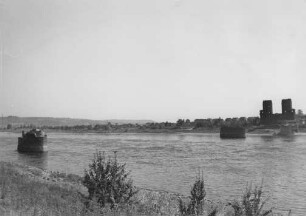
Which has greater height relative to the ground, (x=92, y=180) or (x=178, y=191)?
(x=92, y=180)

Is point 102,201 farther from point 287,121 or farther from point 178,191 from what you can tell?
point 287,121

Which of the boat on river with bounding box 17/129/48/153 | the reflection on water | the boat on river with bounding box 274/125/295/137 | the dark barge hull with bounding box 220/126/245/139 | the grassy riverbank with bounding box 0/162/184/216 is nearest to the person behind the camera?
the grassy riverbank with bounding box 0/162/184/216

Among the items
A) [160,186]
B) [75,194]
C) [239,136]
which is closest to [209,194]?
[160,186]

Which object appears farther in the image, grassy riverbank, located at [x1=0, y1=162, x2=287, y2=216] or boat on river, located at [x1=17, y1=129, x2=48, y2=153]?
boat on river, located at [x1=17, y1=129, x2=48, y2=153]

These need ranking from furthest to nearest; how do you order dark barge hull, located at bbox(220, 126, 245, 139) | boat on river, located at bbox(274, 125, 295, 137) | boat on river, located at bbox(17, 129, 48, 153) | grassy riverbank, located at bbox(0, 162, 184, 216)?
boat on river, located at bbox(274, 125, 295, 137) → dark barge hull, located at bbox(220, 126, 245, 139) → boat on river, located at bbox(17, 129, 48, 153) → grassy riverbank, located at bbox(0, 162, 184, 216)

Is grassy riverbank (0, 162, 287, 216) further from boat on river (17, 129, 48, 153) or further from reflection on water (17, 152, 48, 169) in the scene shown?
boat on river (17, 129, 48, 153)

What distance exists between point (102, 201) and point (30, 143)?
66.6 meters

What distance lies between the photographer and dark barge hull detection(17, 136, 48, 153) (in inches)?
3051

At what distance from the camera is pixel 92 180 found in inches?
651

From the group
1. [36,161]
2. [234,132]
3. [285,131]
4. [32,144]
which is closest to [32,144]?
[32,144]

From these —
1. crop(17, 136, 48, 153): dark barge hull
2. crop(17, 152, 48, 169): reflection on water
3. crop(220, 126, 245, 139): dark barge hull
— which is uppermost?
crop(220, 126, 245, 139): dark barge hull

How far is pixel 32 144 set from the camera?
78.4 m

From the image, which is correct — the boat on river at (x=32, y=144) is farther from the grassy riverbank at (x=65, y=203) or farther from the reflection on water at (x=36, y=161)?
the grassy riverbank at (x=65, y=203)

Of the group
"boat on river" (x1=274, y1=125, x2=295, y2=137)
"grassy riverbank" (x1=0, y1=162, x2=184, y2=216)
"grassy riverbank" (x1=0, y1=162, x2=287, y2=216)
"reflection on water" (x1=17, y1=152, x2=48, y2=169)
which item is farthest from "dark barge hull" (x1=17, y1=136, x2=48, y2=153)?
"boat on river" (x1=274, y1=125, x2=295, y2=137)
